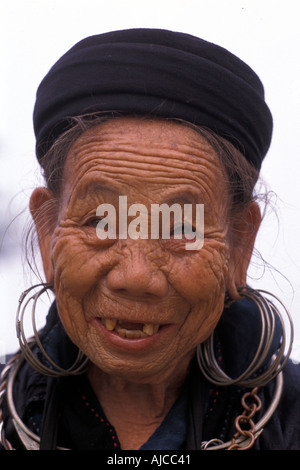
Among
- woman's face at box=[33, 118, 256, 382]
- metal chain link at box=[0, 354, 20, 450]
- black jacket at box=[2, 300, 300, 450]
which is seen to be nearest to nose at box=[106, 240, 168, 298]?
woman's face at box=[33, 118, 256, 382]

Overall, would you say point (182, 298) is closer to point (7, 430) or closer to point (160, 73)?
point (160, 73)

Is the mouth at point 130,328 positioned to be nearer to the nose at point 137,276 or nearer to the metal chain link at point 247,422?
the nose at point 137,276

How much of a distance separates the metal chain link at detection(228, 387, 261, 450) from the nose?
2.09 feet

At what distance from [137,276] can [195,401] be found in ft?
2.18

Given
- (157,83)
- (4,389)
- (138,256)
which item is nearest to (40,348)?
(4,389)

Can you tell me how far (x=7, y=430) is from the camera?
231 centimetres

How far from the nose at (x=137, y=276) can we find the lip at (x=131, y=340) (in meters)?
0.16

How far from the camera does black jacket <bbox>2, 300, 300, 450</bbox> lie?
2230 mm

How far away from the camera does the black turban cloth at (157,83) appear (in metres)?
1.96

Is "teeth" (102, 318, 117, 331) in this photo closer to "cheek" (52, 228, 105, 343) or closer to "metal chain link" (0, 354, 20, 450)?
"cheek" (52, 228, 105, 343)

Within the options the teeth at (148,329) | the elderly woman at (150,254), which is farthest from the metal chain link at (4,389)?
the teeth at (148,329)

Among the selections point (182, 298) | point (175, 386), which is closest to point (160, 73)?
point (182, 298)

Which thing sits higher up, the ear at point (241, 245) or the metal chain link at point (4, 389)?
the ear at point (241, 245)

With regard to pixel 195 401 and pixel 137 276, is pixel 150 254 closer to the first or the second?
pixel 137 276
